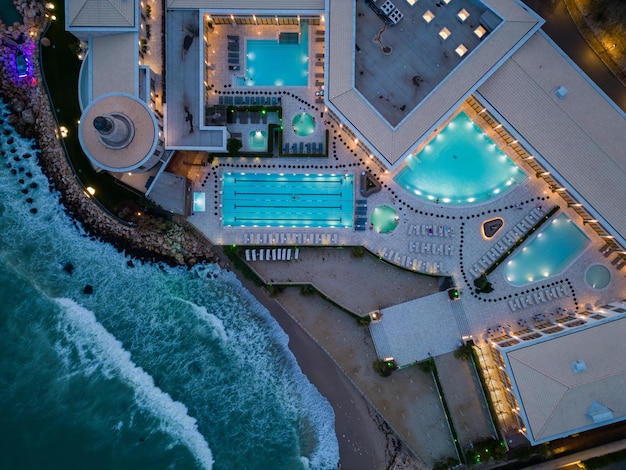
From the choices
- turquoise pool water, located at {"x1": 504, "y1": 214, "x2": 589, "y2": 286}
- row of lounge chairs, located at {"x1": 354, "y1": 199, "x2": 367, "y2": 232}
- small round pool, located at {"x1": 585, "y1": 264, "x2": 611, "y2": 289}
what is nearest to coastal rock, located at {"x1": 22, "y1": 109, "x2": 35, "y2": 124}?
row of lounge chairs, located at {"x1": 354, "y1": 199, "x2": 367, "y2": 232}

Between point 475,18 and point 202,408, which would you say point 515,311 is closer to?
point 475,18

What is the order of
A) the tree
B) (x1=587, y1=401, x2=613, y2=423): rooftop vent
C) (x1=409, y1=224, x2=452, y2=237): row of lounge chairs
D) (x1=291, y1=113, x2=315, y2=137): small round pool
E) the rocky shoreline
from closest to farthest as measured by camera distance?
1. (x1=587, y1=401, x2=613, y2=423): rooftop vent
2. the tree
3. (x1=409, y1=224, x2=452, y2=237): row of lounge chairs
4. (x1=291, y1=113, x2=315, y2=137): small round pool
5. the rocky shoreline

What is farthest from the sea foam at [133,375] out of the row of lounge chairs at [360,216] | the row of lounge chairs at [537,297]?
the row of lounge chairs at [537,297]

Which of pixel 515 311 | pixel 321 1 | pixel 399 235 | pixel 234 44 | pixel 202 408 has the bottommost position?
pixel 202 408

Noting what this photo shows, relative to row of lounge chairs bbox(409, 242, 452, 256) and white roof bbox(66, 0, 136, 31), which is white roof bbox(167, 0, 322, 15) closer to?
white roof bbox(66, 0, 136, 31)

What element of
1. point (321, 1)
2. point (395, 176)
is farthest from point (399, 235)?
point (321, 1)

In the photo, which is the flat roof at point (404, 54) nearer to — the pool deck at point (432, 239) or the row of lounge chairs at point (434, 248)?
the pool deck at point (432, 239)
